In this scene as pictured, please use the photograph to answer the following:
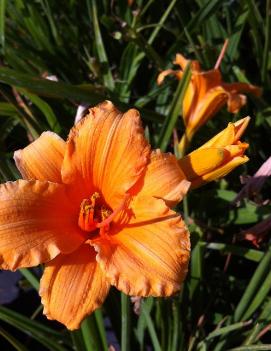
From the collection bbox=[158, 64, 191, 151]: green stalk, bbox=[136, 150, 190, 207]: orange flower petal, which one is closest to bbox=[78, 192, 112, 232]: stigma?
bbox=[136, 150, 190, 207]: orange flower petal

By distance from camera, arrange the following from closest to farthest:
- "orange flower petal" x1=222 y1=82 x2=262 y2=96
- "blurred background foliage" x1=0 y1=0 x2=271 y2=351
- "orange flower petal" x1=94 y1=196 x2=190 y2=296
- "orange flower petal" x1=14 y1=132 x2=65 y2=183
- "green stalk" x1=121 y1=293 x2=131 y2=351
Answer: "orange flower petal" x1=94 y1=196 x2=190 y2=296
"orange flower petal" x1=14 y1=132 x2=65 y2=183
"green stalk" x1=121 y1=293 x2=131 y2=351
"blurred background foliage" x1=0 y1=0 x2=271 y2=351
"orange flower petal" x1=222 y1=82 x2=262 y2=96

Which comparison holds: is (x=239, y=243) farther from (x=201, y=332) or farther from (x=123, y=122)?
(x=123, y=122)

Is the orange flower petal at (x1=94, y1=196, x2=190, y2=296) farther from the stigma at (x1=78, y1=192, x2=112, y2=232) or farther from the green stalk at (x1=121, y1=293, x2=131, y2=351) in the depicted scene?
the green stalk at (x1=121, y1=293, x2=131, y2=351)

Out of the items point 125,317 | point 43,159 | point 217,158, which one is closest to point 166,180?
point 217,158

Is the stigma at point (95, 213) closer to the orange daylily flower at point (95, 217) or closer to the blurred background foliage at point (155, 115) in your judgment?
the orange daylily flower at point (95, 217)

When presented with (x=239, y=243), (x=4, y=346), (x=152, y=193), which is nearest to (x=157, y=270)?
(x=152, y=193)

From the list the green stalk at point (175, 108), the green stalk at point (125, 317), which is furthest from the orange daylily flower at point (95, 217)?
the green stalk at point (175, 108)
